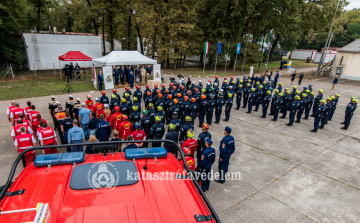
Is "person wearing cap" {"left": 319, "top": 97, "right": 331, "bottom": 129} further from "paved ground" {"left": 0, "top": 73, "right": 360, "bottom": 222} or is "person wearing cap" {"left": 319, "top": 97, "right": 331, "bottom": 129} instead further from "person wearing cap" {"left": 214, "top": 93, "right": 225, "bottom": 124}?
"person wearing cap" {"left": 214, "top": 93, "right": 225, "bottom": 124}

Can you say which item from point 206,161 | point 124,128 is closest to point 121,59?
point 124,128

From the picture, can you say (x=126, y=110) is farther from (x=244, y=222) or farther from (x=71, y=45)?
(x=71, y=45)

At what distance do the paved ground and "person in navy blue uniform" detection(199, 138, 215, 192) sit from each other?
427 millimetres

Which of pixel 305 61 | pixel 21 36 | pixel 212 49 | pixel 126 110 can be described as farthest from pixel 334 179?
pixel 305 61

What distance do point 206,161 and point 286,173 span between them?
345 centimetres

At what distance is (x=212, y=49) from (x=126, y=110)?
23337 millimetres

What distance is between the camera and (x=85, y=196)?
8.31ft

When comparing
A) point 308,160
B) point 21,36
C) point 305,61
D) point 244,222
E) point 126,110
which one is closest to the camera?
point 244,222

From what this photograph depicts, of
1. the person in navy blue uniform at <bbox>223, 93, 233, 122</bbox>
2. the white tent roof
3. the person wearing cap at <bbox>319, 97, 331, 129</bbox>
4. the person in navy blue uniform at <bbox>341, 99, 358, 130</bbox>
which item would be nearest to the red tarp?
the white tent roof

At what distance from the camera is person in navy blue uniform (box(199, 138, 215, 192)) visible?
5.55m

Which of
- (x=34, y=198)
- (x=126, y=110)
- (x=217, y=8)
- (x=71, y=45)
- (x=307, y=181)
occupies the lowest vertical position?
(x=307, y=181)

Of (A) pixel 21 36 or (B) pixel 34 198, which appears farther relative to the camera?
(A) pixel 21 36

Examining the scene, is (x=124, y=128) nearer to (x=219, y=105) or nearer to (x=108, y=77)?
(x=219, y=105)

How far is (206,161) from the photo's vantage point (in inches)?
222
